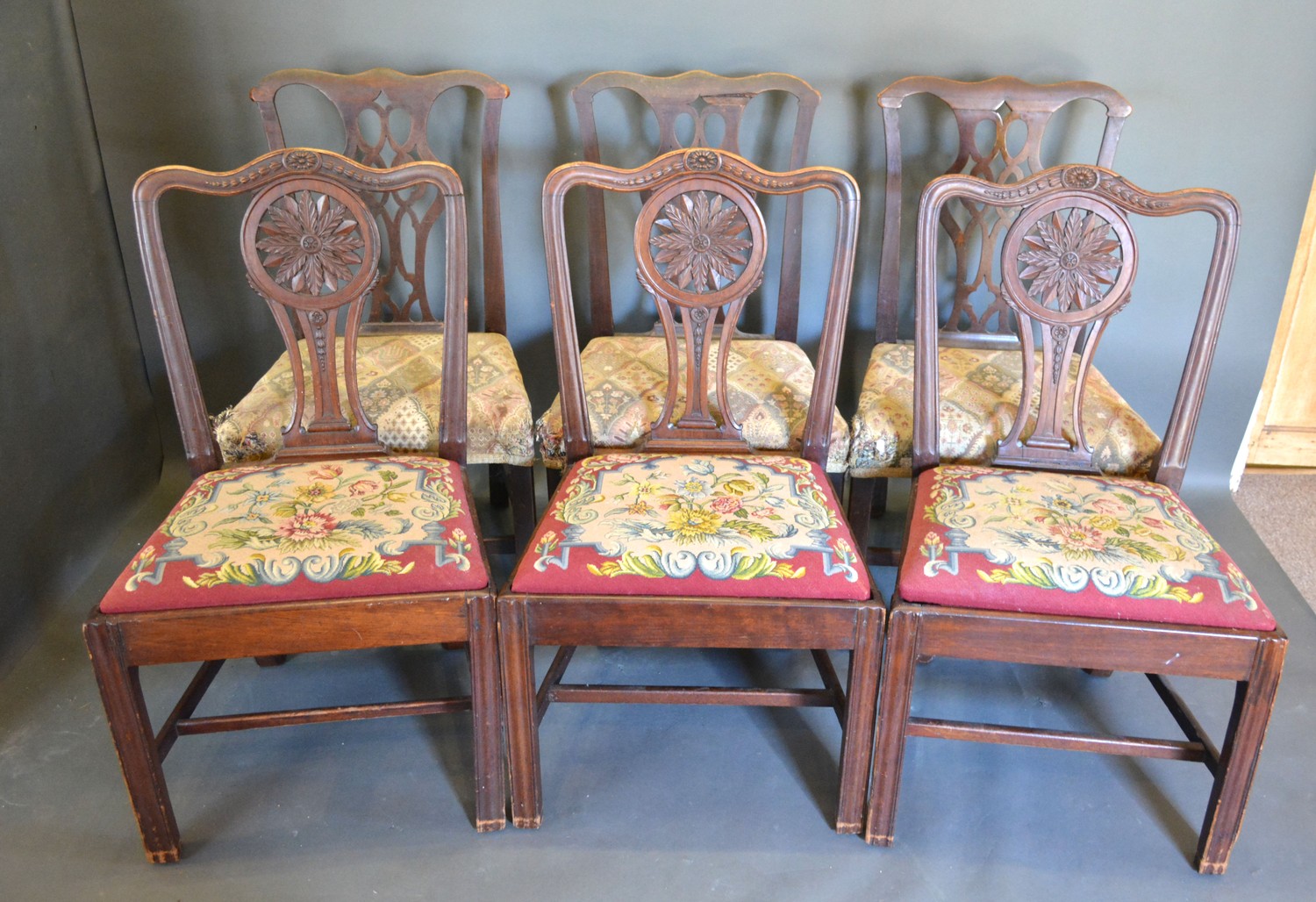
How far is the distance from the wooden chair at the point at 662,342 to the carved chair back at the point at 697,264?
0.29ft

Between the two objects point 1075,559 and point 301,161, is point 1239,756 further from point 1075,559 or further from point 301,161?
point 301,161

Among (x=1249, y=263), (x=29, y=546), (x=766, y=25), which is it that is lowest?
(x=29, y=546)

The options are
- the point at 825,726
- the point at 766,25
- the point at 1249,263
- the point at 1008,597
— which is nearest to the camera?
the point at 1008,597

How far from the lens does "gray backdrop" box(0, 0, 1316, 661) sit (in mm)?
2137

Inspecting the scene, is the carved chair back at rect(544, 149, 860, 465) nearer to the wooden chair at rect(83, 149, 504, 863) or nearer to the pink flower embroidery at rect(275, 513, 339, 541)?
the wooden chair at rect(83, 149, 504, 863)

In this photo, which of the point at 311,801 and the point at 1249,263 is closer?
the point at 311,801

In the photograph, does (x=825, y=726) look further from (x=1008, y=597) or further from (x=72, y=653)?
(x=72, y=653)

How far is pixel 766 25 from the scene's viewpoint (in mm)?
2213

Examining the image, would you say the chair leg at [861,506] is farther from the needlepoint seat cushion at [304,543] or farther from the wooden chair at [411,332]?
the needlepoint seat cushion at [304,543]

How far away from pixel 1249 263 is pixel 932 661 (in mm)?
1262

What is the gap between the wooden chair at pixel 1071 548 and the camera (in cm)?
141

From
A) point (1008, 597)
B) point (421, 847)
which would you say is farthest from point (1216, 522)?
point (421, 847)

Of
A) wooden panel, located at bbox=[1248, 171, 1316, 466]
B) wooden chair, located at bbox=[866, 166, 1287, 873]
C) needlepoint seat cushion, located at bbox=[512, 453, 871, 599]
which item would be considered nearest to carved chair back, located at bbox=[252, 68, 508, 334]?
needlepoint seat cushion, located at bbox=[512, 453, 871, 599]

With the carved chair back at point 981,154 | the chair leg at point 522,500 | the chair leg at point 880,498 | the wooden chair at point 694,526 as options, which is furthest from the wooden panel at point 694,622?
the chair leg at point 880,498
